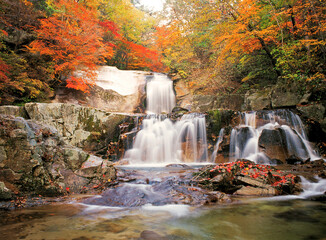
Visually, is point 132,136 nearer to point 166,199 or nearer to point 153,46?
point 166,199

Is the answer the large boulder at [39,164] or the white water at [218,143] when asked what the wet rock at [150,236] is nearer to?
the large boulder at [39,164]

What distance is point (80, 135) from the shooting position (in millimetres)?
10602

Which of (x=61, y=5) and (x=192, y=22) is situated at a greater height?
(x=61, y=5)

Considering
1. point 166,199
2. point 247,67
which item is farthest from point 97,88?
point 166,199

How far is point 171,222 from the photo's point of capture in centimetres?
334

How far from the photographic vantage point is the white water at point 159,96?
56.9 feet

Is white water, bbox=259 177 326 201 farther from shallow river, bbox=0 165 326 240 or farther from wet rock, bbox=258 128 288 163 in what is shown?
wet rock, bbox=258 128 288 163

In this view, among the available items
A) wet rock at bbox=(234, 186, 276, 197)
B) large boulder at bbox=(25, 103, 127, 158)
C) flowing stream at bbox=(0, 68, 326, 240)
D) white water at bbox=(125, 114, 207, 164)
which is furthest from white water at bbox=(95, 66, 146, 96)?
wet rock at bbox=(234, 186, 276, 197)

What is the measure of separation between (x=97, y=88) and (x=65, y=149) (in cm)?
1044

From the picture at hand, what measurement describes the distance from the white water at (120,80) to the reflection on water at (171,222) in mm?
13049

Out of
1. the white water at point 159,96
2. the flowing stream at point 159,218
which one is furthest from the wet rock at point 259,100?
the white water at point 159,96

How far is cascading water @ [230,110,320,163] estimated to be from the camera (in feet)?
27.7

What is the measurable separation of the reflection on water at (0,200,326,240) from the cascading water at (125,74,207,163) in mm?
6291

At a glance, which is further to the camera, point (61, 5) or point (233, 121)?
point (61, 5)
